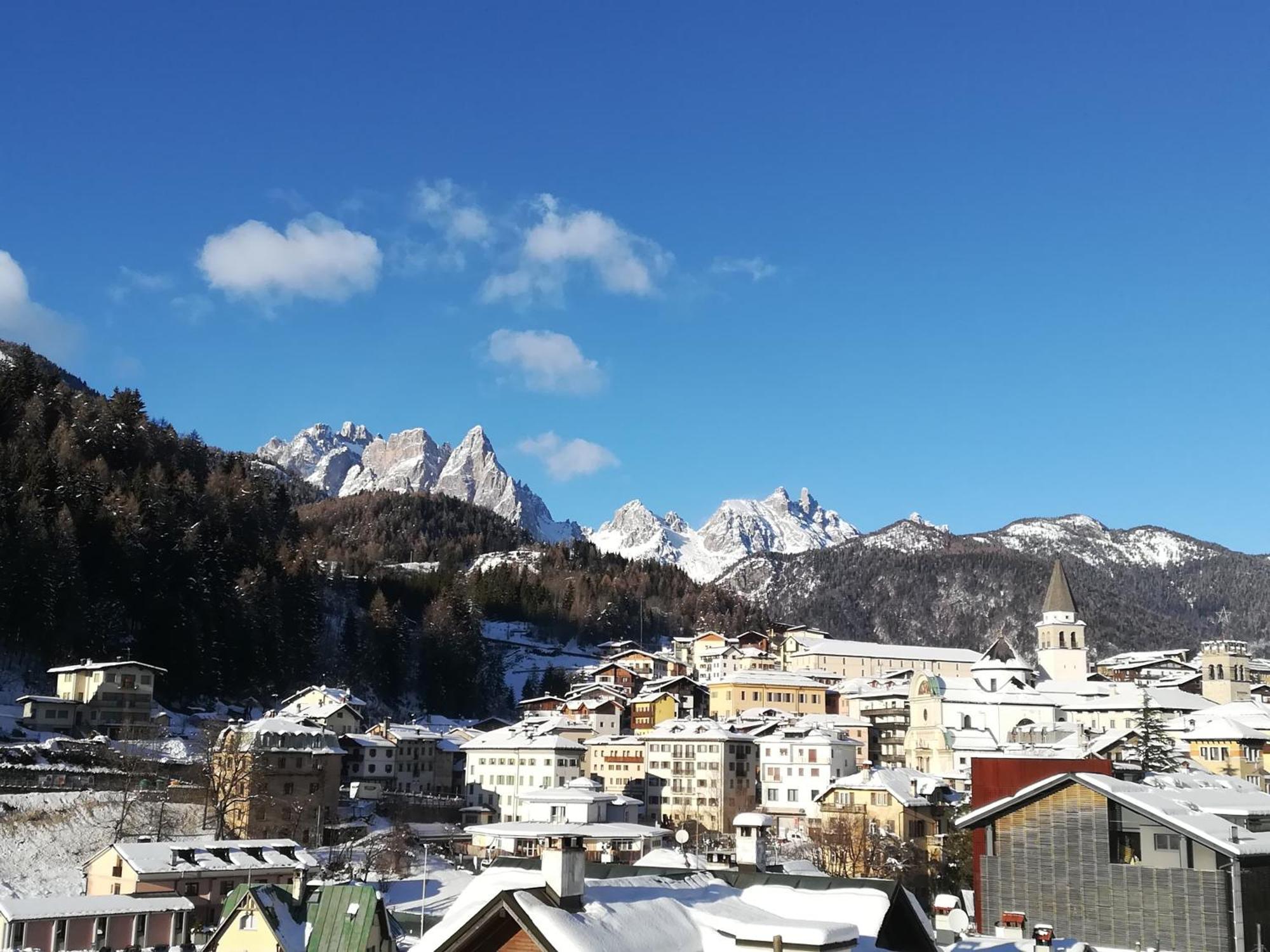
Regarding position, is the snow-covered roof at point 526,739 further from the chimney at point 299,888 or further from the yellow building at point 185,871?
the chimney at point 299,888

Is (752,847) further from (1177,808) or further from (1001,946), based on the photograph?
(1177,808)

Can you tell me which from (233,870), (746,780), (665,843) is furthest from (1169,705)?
(233,870)

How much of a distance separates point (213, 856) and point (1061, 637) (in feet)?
370

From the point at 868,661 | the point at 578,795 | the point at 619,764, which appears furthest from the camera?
the point at 868,661

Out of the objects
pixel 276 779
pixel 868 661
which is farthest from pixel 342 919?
pixel 868 661

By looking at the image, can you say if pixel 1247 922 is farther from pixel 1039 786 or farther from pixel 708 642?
pixel 708 642

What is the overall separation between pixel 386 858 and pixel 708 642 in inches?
3510

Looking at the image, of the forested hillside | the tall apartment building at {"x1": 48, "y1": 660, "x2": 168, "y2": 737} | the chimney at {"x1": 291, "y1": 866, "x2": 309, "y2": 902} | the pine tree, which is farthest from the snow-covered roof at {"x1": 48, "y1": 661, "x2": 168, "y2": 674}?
the pine tree

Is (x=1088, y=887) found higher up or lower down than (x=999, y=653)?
lower down

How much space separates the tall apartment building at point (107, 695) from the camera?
78500mm

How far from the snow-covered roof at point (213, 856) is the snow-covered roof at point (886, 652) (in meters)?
99.2

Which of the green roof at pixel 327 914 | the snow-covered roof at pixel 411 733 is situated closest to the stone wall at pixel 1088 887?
the green roof at pixel 327 914

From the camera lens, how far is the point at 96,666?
79812mm

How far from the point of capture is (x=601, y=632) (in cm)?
16900
